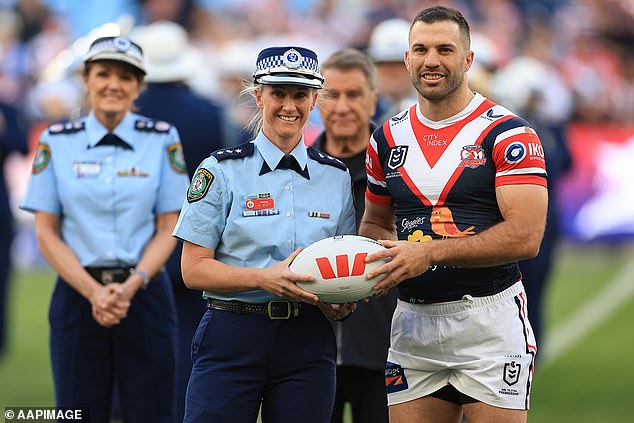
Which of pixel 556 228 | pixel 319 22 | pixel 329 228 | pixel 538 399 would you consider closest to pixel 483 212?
pixel 329 228

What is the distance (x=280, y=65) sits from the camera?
5.41m

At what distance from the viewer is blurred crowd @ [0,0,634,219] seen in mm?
21625

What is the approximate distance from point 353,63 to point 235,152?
1607 mm

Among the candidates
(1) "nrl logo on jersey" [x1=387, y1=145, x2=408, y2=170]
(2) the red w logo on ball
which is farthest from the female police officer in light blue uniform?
(2) the red w logo on ball

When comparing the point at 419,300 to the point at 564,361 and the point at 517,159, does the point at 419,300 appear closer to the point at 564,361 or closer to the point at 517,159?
the point at 517,159

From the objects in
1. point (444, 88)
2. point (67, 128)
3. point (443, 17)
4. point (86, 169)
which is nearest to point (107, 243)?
point (86, 169)

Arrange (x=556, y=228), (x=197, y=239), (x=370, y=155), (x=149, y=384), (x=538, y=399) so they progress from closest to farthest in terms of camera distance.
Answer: (x=197, y=239), (x=370, y=155), (x=149, y=384), (x=538, y=399), (x=556, y=228)

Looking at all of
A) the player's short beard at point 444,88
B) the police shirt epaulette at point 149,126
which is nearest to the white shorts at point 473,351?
the player's short beard at point 444,88

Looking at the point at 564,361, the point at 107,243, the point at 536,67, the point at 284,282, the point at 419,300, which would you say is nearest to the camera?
the point at 284,282

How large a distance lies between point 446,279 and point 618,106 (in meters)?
18.5

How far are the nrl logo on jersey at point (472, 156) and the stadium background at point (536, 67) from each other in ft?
30.6

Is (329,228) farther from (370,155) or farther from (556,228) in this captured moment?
(556,228)

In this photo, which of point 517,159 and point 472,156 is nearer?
point 517,159

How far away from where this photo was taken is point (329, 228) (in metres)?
5.55
